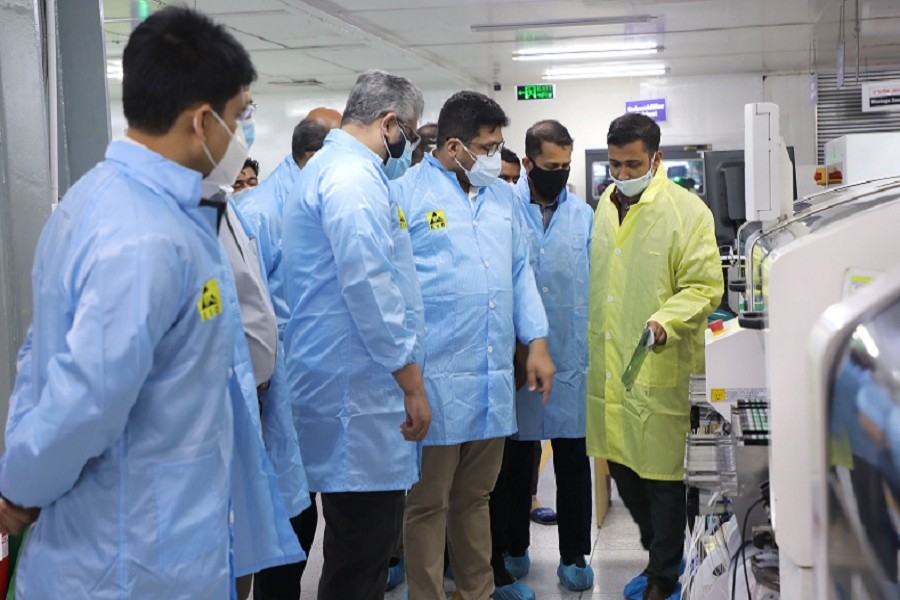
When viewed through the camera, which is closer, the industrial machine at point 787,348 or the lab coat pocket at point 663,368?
the industrial machine at point 787,348

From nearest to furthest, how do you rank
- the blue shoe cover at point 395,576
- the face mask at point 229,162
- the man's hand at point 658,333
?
the face mask at point 229,162 → the man's hand at point 658,333 → the blue shoe cover at point 395,576

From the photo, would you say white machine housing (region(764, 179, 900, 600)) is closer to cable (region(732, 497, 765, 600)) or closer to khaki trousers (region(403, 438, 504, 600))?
cable (region(732, 497, 765, 600))

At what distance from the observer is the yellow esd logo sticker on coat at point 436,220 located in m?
3.08

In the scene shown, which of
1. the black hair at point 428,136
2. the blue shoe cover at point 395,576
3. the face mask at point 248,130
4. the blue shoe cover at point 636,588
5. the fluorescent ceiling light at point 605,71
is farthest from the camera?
the fluorescent ceiling light at point 605,71

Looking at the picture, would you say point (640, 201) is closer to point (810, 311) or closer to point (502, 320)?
point (502, 320)

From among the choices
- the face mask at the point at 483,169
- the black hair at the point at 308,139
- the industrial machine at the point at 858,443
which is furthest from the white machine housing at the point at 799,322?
the black hair at the point at 308,139

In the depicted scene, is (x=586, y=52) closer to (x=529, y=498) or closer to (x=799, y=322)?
(x=529, y=498)

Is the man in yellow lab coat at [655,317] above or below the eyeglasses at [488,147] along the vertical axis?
below

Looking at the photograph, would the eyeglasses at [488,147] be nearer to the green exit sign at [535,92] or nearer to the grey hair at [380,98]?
the grey hair at [380,98]

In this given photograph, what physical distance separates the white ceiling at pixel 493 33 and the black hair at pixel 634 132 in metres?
3.47

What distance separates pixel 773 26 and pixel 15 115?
7155 mm

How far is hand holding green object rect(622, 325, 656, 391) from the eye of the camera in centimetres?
311

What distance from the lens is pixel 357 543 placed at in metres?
2.64

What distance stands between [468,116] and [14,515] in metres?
1.94
